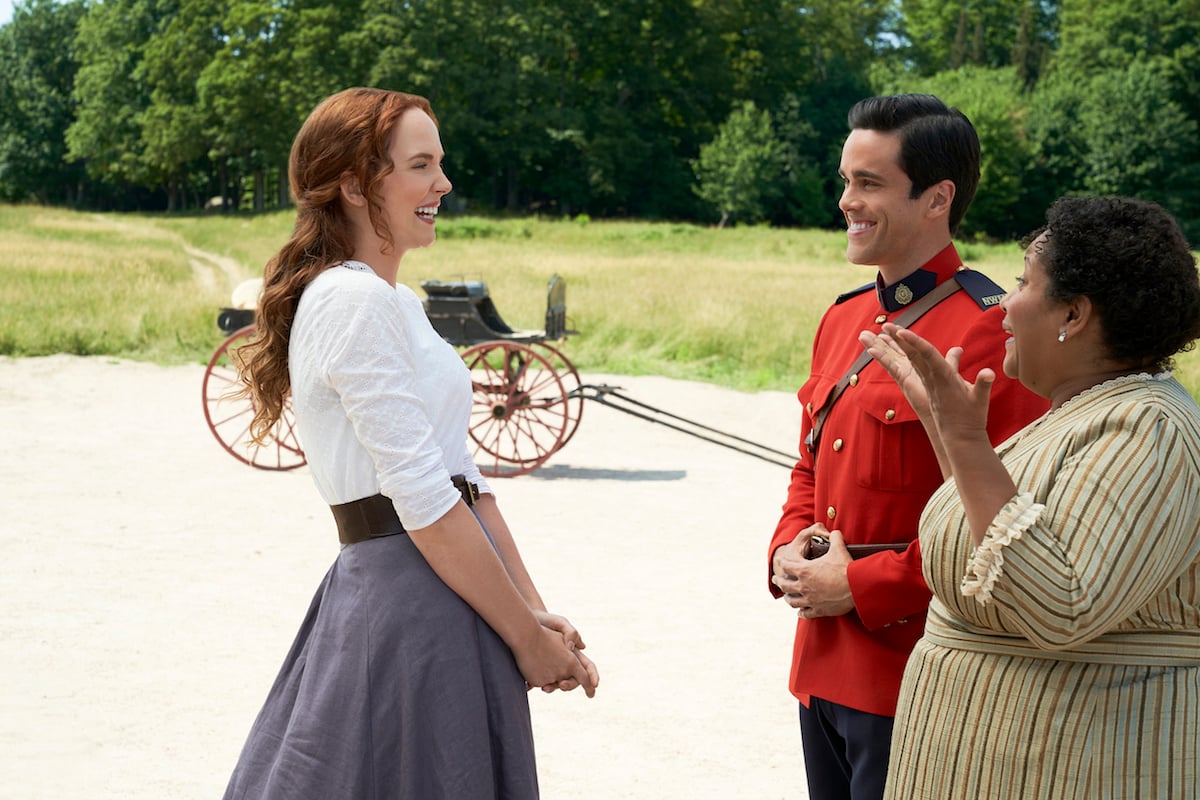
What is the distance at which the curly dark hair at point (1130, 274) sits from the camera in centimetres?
174

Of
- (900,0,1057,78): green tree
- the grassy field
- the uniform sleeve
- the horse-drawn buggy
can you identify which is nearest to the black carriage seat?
the horse-drawn buggy

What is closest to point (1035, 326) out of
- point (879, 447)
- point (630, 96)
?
point (879, 447)

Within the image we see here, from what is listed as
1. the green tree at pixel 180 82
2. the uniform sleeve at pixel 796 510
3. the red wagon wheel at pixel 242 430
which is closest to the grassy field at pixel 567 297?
the red wagon wheel at pixel 242 430

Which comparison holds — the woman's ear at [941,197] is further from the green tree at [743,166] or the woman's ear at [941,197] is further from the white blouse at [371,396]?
the green tree at [743,166]

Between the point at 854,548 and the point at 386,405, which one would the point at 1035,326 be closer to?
the point at 854,548

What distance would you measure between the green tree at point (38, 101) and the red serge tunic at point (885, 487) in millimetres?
78160

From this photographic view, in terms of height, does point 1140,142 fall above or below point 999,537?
above

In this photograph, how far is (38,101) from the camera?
75.4 m

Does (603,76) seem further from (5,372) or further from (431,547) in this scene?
(431,547)

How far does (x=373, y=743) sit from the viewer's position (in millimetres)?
2096

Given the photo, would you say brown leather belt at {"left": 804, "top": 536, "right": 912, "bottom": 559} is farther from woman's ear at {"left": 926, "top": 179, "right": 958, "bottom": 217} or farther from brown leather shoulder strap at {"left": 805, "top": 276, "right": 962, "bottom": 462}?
woman's ear at {"left": 926, "top": 179, "right": 958, "bottom": 217}

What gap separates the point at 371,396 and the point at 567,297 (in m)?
17.0

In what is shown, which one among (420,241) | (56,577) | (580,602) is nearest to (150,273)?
(56,577)

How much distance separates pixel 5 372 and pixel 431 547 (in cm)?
1313
